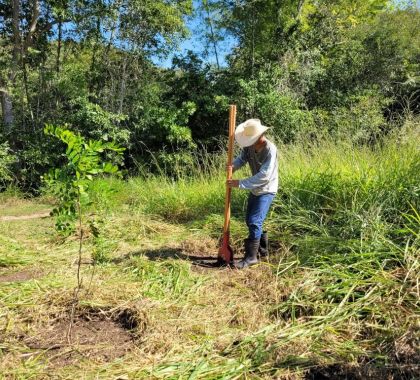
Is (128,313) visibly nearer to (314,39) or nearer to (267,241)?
(267,241)

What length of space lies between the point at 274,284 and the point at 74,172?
1889 mm

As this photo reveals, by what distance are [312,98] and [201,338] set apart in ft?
37.5

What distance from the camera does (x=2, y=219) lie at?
22.5ft

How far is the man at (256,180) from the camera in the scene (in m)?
4.06

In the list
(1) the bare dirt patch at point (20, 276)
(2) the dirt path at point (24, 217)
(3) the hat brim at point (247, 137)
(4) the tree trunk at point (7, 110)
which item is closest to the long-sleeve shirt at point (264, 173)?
(3) the hat brim at point (247, 137)

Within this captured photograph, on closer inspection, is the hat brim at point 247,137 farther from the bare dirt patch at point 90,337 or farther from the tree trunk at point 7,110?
the tree trunk at point 7,110

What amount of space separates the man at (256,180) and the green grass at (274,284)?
0.84 feet

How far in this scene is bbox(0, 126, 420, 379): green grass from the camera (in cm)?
255

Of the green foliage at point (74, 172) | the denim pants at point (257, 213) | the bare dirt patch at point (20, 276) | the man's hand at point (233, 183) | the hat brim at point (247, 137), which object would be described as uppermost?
the hat brim at point (247, 137)

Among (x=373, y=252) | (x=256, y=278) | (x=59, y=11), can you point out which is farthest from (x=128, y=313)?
(x=59, y=11)

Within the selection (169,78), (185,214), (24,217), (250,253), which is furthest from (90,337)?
(169,78)

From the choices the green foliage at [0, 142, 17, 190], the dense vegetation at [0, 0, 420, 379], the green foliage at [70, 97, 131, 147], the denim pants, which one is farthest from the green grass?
the green foliage at [70, 97, 131, 147]

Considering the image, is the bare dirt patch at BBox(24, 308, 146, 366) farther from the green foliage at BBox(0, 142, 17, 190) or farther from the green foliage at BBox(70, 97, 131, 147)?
the green foliage at BBox(70, 97, 131, 147)

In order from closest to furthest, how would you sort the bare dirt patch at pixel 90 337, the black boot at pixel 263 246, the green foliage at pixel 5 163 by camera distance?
the bare dirt patch at pixel 90 337 → the black boot at pixel 263 246 → the green foliage at pixel 5 163
